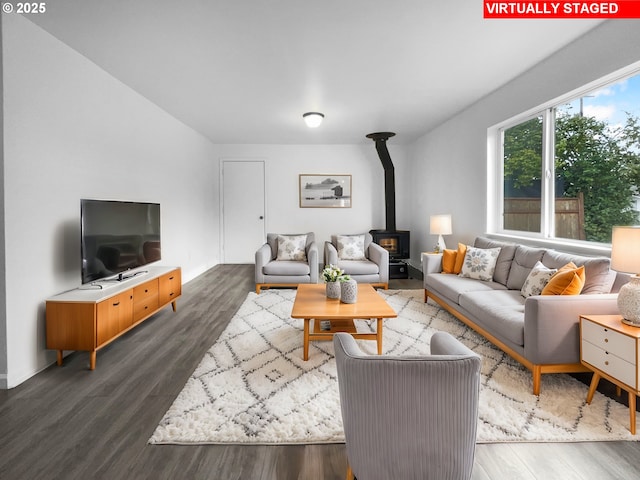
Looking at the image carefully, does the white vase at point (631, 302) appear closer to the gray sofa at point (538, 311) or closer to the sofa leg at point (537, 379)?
the gray sofa at point (538, 311)

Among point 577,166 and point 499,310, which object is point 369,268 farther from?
point 577,166

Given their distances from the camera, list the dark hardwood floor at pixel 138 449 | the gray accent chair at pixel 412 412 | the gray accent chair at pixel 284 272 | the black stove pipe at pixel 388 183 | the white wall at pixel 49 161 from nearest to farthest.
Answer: the gray accent chair at pixel 412 412, the dark hardwood floor at pixel 138 449, the white wall at pixel 49 161, the gray accent chair at pixel 284 272, the black stove pipe at pixel 388 183

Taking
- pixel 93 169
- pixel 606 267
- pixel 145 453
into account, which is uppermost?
pixel 93 169

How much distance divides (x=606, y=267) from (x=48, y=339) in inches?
160

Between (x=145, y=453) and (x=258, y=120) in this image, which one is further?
(x=258, y=120)

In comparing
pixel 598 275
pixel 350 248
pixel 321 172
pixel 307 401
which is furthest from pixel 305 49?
pixel 321 172

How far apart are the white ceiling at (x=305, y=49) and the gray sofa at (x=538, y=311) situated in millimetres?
1868

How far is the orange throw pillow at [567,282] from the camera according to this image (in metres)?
2.42

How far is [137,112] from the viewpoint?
4.10 metres

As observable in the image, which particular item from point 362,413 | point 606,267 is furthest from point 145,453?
point 606,267

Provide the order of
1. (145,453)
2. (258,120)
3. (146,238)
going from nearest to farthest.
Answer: (145,453), (146,238), (258,120)

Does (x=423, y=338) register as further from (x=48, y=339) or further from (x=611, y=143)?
(x=48, y=339)

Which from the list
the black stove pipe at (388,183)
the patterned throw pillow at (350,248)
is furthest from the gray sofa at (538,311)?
the black stove pipe at (388,183)

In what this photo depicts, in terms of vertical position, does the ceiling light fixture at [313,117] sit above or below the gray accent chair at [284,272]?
above
